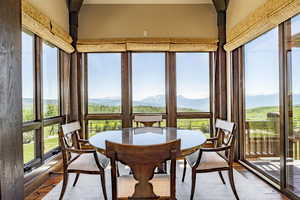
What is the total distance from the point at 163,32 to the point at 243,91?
73.1 inches

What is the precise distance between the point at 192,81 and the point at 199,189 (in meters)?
2.31

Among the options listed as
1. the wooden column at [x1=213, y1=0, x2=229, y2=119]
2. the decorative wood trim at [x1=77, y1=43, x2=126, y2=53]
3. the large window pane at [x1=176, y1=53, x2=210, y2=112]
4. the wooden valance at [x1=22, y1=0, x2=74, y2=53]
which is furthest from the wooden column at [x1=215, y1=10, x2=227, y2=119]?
the wooden valance at [x1=22, y1=0, x2=74, y2=53]

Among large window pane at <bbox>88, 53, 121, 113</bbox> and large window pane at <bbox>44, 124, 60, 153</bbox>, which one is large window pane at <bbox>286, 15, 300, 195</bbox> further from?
large window pane at <bbox>44, 124, 60, 153</bbox>

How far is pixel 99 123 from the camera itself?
4.64 metres

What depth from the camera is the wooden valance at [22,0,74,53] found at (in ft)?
9.07

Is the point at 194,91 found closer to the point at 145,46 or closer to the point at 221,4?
the point at 145,46

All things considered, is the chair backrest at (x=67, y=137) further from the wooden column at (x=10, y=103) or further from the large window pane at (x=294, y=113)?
the large window pane at (x=294, y=113)

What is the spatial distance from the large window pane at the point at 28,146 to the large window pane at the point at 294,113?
10.5 ft

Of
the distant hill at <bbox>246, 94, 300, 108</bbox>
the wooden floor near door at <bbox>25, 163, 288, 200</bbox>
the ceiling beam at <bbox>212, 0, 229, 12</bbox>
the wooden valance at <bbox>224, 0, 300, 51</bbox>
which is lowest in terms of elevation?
the wooden floor near door at <bbox>25, 163, 288, 200</bbox>

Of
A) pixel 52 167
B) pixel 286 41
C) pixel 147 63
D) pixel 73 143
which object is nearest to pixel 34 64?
pixel 73 143

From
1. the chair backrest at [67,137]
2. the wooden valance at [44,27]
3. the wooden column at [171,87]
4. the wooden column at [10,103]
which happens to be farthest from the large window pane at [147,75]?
the wooden column at [10,103]

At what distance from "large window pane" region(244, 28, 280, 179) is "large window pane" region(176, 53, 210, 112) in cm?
94

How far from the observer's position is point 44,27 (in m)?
3.22

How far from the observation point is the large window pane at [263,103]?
2988 millimetres
